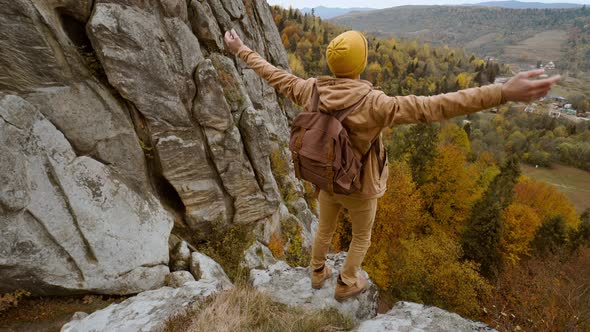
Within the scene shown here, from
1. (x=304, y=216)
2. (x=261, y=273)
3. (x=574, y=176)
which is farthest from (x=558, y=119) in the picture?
(x=261, y=273)

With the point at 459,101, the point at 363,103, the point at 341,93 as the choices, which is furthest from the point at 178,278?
the point at 459,101

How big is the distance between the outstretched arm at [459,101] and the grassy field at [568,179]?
3171 inches

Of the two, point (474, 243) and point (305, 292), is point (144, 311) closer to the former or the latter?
point (305, 292)

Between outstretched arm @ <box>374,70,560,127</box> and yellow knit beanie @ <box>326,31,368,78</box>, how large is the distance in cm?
53

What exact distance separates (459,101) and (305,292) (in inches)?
192

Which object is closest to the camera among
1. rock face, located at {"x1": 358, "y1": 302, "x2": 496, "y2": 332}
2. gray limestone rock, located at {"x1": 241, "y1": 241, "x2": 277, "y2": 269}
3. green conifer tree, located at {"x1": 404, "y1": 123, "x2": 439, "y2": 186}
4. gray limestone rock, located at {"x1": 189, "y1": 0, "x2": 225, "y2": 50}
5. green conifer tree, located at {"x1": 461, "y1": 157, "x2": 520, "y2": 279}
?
rock face, located at {"x1": 358, "y1": 302, "x2": 496, "y2": 332}

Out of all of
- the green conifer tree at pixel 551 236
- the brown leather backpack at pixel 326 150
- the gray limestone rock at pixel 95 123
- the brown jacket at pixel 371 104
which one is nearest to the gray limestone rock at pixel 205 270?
the gray limestone rock at pixel 95 123

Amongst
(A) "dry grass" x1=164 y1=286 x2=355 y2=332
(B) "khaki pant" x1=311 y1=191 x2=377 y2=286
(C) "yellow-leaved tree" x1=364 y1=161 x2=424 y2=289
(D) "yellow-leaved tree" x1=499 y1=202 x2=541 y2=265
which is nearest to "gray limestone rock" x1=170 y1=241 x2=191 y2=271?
(A) "dry grass" x1=164 y1=286 x2=355 y2=332

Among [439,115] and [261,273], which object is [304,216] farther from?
[439,115]

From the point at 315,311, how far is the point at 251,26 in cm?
1384

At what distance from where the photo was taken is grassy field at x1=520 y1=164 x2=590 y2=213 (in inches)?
2594

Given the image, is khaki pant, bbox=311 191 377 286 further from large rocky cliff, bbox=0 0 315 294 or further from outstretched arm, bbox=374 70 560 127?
large rocky cliff, bbox=0 0 315 294

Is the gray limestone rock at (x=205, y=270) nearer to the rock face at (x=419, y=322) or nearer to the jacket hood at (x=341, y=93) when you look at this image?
the rock face at (x=419, y=322)

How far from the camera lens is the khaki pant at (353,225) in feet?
15.1
